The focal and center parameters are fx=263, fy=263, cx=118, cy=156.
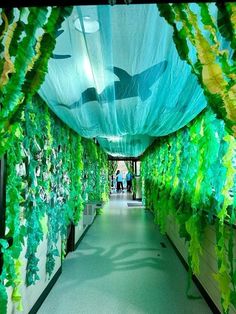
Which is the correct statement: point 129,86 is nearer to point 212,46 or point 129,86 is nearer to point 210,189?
point 212,46

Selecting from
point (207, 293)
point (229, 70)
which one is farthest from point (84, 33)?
point (207, 293)

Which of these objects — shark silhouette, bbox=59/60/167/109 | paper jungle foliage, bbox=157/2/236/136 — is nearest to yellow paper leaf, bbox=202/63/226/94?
paper jungle foliage, bbox=157/2/236/136

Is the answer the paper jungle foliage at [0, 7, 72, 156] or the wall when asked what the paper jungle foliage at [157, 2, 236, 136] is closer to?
the paper jungle foliage at [0, 7, 72, 156]

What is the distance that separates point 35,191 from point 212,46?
1798 millimetres

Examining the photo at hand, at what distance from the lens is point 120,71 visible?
5.06ft

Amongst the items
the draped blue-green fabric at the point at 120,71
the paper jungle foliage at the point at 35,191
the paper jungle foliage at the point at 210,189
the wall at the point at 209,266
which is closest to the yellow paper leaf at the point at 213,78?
the draped blue-green fabric at the point at 120,71

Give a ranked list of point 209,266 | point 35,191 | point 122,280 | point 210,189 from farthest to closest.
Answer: point 122,280 < point 209,266 < point 210,189 < point 35,191

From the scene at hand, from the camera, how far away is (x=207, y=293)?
8.89 ft

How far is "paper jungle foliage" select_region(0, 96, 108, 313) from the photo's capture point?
168cm

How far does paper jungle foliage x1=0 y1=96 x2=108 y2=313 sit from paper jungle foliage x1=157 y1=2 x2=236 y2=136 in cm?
72

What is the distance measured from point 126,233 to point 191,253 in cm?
322

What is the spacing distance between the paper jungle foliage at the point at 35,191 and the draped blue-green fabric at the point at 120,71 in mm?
301

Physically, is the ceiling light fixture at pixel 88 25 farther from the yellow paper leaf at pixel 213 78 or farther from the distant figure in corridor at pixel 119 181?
the distant figure in corridor at pixel 119 181

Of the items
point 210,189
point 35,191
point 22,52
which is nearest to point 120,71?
point 22,52
